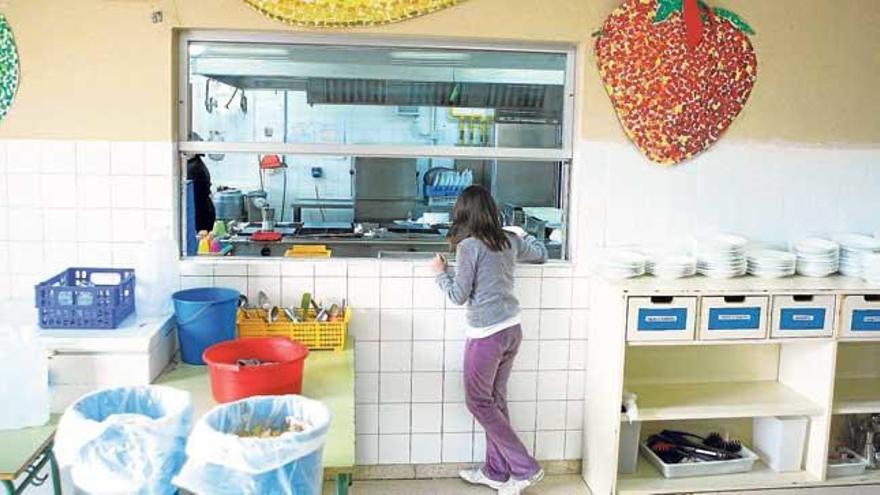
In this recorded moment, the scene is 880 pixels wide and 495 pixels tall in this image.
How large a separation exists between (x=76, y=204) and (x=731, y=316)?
289cm

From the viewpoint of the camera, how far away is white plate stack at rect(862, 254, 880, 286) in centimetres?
353

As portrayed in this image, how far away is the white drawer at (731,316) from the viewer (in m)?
3.39

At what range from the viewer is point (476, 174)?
15.8 ft

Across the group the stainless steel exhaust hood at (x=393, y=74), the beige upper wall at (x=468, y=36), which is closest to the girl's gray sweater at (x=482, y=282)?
the beige upper wall at (x=468, y=36)

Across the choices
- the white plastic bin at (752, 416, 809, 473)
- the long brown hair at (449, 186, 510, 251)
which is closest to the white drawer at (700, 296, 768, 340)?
the white plastic bin at (752, 416, 809, 473)

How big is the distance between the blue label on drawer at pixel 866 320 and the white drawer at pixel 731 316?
437 mm

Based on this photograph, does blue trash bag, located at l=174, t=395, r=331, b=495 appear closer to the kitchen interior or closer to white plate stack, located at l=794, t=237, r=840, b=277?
the kitchen interior

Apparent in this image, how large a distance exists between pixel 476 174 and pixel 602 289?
4.85 feet

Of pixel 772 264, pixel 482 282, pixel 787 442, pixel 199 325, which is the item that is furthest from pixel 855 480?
pixel 199 325

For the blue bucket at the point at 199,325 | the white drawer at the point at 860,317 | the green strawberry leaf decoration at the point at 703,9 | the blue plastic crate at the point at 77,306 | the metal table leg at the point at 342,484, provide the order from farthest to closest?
1. the green strawberry leaf decoration at the point at 703,9
2. the white drawer at the point at 860,317
3. the blue bucket at the point at 199,325
4. the blue plastic crate at the point at 77,306
5. the metal table leg at the point at 342,484

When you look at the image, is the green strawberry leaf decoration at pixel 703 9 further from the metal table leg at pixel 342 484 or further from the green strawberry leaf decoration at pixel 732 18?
the metal table leg at pixel 342 484

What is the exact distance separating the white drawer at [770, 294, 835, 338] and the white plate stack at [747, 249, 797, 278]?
0.57ft

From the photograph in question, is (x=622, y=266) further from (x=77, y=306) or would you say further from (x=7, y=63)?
(x=7, y=63)

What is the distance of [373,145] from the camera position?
11.8 ft
